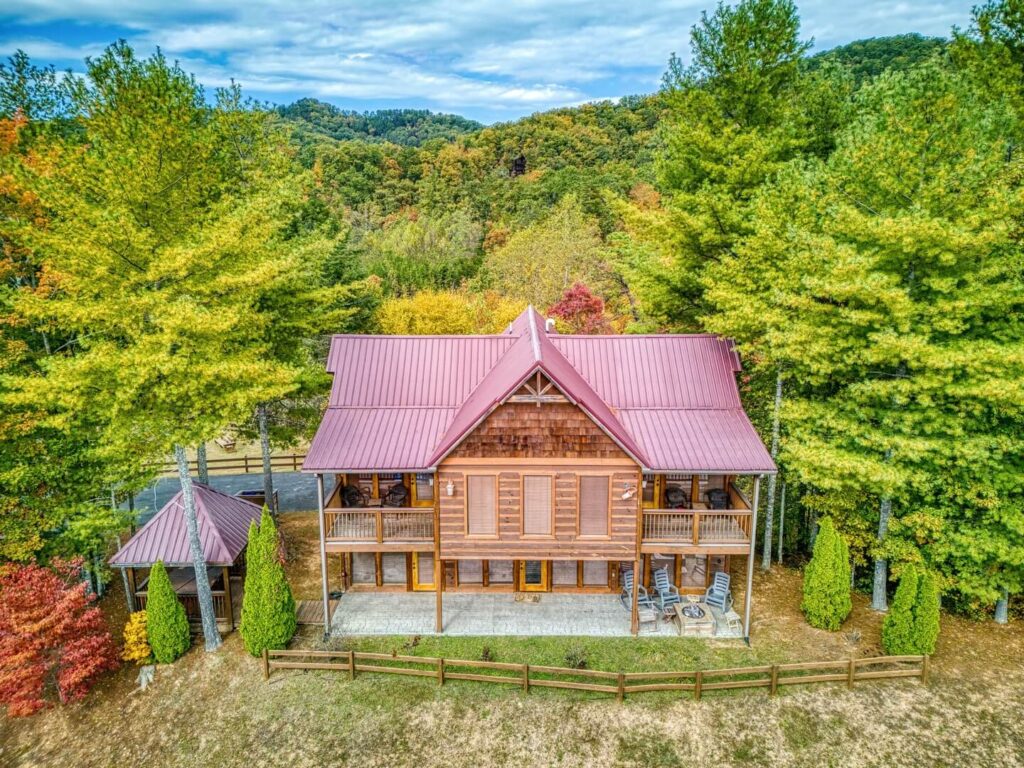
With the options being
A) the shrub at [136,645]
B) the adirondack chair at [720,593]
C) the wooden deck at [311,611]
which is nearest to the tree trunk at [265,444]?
the wooden deck at [311,611]

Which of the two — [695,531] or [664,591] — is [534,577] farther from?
[695,531]

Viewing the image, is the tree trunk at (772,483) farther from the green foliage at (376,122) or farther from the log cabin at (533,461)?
the green foliage at (376,122)

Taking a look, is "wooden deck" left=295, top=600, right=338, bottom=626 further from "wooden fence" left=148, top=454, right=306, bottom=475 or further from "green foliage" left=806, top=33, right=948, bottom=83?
"green foliage" left=806, top=33, right=948, bottom=83

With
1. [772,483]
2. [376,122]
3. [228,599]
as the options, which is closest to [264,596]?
[228,599]

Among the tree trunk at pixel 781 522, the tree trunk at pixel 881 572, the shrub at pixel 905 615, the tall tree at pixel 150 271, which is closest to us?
the tall tree at pixel 150 271

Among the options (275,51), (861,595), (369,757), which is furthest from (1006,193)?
(275,51)
